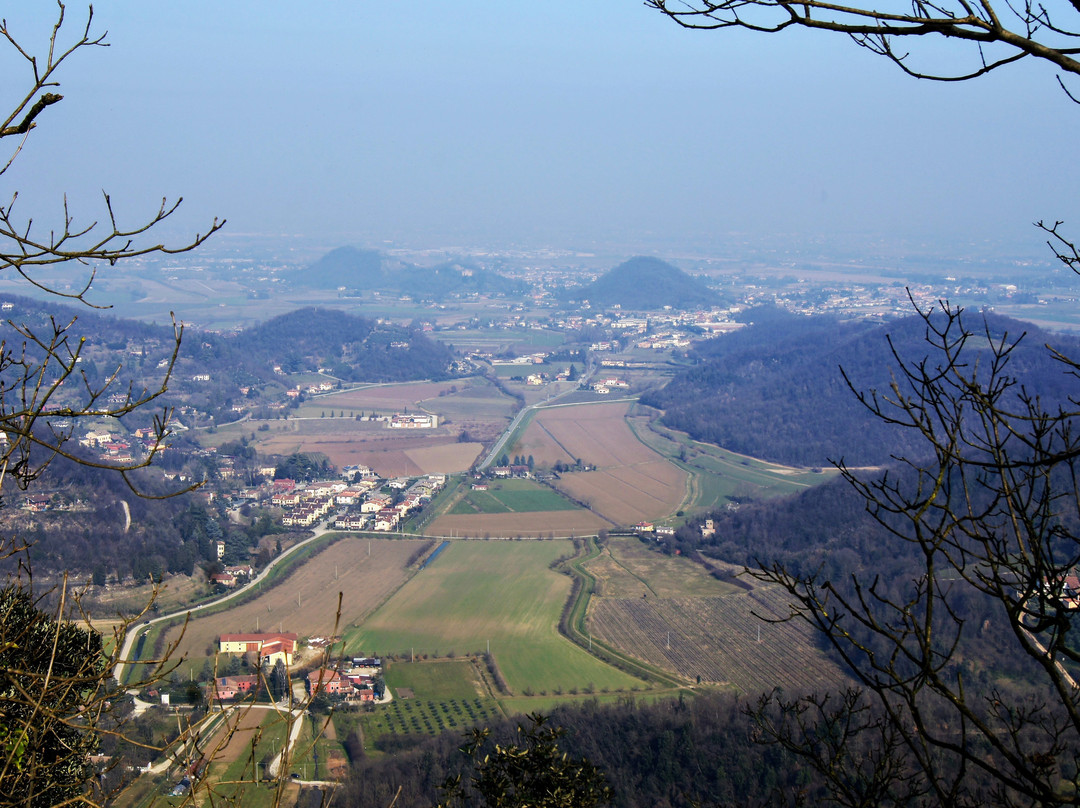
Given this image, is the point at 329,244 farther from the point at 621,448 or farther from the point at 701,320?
the point at 621,448

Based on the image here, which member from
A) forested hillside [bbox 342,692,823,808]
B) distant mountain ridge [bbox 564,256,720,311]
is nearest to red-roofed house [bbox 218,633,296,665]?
forested hillside [bbox 342,692,823,808]

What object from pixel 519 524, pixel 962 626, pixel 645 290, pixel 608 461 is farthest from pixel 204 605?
pixel 645 290

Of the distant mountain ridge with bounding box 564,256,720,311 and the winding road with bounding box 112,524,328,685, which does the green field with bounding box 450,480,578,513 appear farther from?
the distant mountain ridge with bounding box 564,256,720,311

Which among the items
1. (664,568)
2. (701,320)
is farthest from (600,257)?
(664,568)

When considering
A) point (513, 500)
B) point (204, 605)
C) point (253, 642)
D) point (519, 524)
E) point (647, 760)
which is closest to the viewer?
point (647, 760)

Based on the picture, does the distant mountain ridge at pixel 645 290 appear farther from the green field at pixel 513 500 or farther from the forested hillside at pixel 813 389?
the green field at pixel 513 500

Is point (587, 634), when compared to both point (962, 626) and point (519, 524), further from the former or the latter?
point (962, 626)
